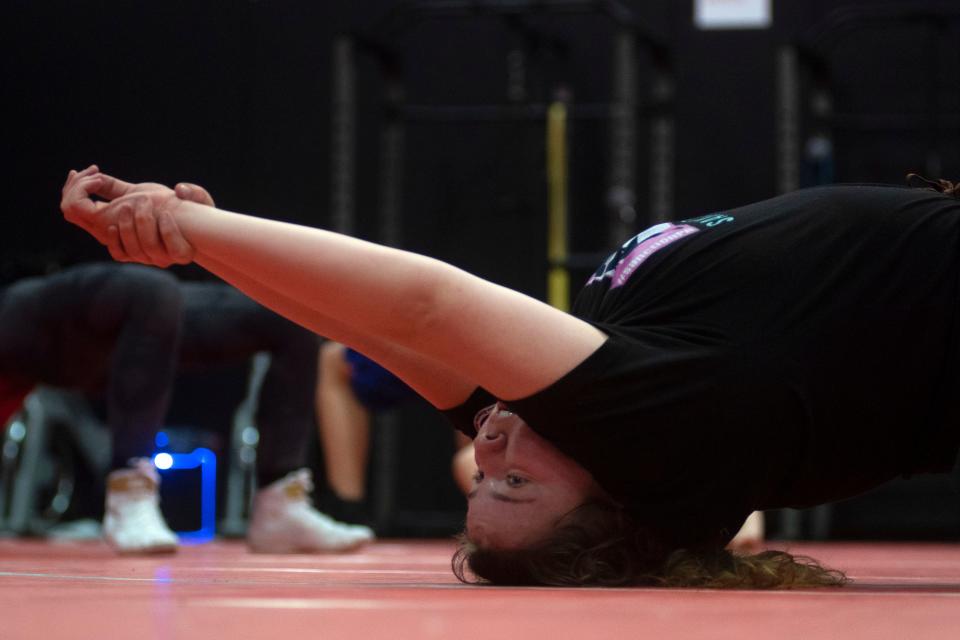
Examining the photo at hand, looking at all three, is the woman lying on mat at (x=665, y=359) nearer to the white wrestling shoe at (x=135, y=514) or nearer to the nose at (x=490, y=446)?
the nose at (x=490, y=446)

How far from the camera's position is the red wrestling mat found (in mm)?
897

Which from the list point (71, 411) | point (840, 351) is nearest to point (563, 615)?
point (840, 351)

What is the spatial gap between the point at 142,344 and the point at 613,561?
4.29ft

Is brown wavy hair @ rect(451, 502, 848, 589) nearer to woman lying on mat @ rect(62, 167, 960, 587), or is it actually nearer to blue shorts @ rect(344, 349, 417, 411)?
woman lying on mat @ rect(62, 167, 960, 587)

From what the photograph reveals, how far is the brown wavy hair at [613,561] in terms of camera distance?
136 centimetres

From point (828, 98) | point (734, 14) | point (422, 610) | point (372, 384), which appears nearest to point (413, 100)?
point (734, 14)

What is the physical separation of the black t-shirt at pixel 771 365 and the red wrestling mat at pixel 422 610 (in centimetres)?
12

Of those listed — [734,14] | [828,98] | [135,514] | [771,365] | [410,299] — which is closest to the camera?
[410,299]

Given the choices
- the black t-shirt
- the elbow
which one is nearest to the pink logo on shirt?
the black t-shirt

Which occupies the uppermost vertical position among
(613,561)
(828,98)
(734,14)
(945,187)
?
(734,14)

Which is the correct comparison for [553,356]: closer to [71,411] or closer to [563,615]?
[563,615]

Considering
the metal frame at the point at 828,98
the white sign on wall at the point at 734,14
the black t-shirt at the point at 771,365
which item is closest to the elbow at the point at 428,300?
the black t-shirt at the point at 771,365

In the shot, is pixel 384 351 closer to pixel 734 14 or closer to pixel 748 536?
pixel 748 536

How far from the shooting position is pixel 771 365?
1343 mm
